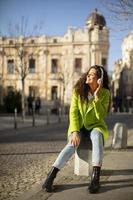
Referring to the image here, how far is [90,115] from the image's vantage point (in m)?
7.05

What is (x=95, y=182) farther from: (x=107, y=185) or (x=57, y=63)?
(x=57, y=63)

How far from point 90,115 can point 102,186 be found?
101 cm

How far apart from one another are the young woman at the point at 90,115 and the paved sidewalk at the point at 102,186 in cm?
32

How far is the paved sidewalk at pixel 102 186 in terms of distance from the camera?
6250 millimetres

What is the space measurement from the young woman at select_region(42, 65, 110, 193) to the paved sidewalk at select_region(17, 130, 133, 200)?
322 mm

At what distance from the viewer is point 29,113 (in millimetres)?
40812

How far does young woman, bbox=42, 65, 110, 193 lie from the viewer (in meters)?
6.84

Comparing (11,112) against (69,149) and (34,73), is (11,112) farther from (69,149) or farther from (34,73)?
(69,149)

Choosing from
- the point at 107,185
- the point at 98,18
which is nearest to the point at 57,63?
the point at 98,18

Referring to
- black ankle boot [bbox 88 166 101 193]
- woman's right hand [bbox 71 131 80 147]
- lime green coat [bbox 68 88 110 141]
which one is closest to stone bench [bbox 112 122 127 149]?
lime green coat [bbox 68 88 110 141]

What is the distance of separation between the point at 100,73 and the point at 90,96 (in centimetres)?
37

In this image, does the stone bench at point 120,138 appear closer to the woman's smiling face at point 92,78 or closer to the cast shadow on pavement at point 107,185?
the cast shadow on pavement at point 107,185

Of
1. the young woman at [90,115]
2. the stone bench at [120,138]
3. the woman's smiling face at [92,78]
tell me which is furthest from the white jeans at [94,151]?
the stone bench at [120,138]

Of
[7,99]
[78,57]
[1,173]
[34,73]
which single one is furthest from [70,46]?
[1,173]
